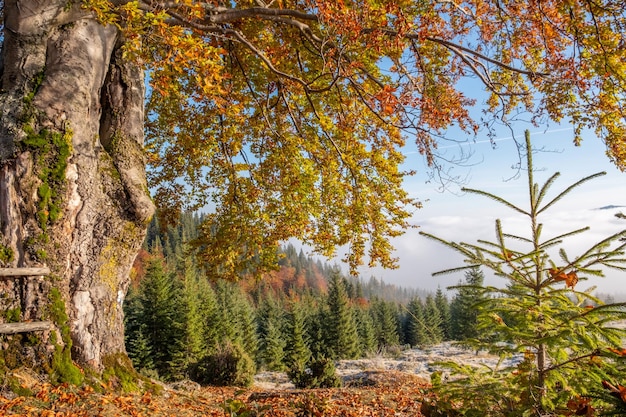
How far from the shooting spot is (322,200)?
940cm

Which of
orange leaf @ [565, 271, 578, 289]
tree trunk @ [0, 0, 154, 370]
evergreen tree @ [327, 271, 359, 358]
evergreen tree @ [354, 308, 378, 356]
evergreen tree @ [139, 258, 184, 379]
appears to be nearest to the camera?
orange leaf @ [565, 271, 578, 289]

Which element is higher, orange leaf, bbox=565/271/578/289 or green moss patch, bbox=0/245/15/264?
green moss patch, bbox=0/245/15/264

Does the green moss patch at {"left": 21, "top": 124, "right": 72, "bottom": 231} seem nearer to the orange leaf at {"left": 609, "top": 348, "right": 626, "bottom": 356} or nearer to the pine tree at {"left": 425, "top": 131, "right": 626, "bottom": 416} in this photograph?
the pine tree at {"left": 425, "top": 131, "right": 626, "bottom": 416}

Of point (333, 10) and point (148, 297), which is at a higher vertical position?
point (333, 10)

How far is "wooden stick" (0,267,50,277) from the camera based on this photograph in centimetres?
444

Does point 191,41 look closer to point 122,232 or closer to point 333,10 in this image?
point 333,10

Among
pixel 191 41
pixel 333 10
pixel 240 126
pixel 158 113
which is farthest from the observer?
pixel 158 113

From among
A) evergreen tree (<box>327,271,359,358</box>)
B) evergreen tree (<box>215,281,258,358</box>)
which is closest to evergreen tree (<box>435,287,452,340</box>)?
evergreen tree (<box>327,271,359,358</box>)

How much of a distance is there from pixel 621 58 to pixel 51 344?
855 cm

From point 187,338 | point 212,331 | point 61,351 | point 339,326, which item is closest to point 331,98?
point 61,351

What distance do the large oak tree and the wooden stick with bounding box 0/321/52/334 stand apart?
0.58 ft

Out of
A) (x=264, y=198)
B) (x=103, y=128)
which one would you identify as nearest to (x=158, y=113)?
(x=264, y=198)

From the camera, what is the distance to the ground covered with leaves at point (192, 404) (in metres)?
3.79

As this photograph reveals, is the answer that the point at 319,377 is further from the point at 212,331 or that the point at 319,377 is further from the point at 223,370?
the point at 212,331
